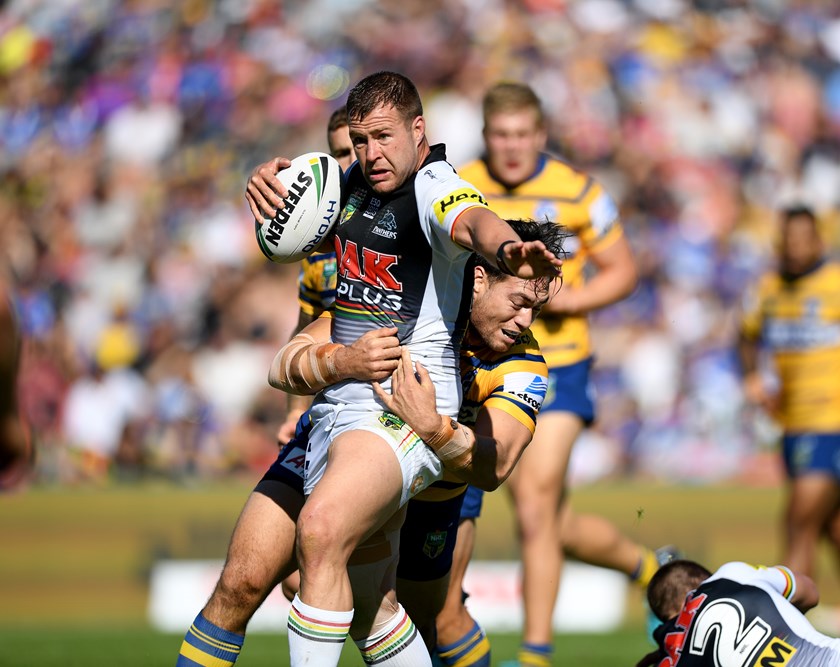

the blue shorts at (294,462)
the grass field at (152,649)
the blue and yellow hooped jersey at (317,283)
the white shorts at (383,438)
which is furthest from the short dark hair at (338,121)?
the grass field at (152,649)

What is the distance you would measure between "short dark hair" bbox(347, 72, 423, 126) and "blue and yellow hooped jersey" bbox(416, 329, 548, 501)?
100cm

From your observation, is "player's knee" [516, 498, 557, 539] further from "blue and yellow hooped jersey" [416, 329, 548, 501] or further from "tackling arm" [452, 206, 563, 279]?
"tackling arm" [452, 206, 563, 279]

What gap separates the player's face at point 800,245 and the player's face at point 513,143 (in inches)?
120

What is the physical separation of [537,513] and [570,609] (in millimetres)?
3974

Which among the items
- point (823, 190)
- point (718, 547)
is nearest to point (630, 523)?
point (718, 547)

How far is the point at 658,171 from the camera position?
14180mm

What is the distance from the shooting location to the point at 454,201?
168 inches

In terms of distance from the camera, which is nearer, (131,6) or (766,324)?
(766,324)

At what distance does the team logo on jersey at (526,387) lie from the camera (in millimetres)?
4867

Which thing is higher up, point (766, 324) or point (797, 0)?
point (797, 0)

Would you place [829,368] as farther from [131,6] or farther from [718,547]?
[131,6]

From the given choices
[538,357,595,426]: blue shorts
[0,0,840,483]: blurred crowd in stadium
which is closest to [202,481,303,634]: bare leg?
[538,357,595,426]: blue shorts

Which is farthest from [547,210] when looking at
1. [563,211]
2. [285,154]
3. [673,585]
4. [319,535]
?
[285,154]

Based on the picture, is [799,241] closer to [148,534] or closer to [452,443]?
[452,443]
